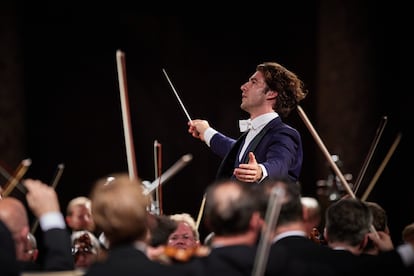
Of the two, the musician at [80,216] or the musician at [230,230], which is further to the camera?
the musician at [80,216]

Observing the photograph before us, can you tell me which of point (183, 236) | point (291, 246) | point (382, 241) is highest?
point (291, 246)

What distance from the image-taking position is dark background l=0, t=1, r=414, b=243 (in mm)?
7074

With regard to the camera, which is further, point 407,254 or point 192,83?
point 192,83

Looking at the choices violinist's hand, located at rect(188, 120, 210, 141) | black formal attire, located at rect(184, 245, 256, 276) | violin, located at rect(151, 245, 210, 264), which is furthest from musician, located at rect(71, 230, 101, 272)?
black formal attire, located at rect(184, 245, 256, 276)

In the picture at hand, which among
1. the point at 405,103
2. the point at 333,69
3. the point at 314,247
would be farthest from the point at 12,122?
the point at 314,247

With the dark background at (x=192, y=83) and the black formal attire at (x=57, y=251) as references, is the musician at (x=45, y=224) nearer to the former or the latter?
the black formal attire at (x=57, y=251)

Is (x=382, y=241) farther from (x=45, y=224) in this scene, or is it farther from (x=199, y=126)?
(x=199, y=126)

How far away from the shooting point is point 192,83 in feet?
23.5

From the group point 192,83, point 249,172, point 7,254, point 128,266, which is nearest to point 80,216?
point 249,172

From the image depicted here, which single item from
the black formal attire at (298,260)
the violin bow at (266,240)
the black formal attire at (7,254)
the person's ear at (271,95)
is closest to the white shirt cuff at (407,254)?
the black formal attire at (298,260)

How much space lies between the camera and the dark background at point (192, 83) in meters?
7.07

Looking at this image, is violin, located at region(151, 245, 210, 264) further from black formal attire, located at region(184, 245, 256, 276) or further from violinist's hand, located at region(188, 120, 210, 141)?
violinist's hand, located at region(188, 120, 210, 141)

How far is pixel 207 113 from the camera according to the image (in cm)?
713

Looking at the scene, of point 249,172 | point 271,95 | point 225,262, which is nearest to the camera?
point 225,262
